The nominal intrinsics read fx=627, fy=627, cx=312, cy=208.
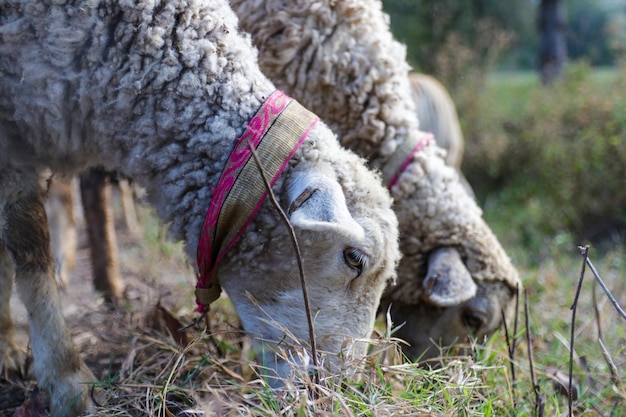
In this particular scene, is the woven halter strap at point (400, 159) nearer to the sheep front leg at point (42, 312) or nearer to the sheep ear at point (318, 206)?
the sheep ear at point (318, 206)

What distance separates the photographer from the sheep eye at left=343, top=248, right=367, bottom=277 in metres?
2.37

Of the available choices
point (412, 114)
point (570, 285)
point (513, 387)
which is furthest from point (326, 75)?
point (570, 285)

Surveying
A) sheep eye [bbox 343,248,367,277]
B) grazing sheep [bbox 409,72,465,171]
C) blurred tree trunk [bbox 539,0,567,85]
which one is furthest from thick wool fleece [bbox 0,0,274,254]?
blurred tree trunk [bbox 539,0,567,85]

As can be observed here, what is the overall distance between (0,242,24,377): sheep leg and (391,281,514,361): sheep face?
1.89m

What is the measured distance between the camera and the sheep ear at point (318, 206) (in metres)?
2.03

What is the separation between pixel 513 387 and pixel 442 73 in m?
6.39

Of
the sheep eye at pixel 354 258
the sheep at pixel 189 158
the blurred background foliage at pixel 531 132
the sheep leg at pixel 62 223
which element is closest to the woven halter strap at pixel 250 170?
the sheep at pixel 189 158

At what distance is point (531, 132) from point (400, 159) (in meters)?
4.88

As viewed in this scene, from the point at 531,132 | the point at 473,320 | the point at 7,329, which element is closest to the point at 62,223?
the point at 7,329

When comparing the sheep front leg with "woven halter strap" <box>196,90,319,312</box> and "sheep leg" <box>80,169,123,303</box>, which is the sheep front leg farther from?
"sheep leg" <box>80,169,123,303</box>

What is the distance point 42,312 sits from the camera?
8.24ft

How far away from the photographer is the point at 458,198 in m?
3.46

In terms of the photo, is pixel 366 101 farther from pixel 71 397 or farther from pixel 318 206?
pixel 71 397

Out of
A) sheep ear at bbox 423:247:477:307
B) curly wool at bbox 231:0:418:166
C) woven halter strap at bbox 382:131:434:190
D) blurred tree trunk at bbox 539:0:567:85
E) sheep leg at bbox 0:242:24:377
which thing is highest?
curly wool at bbox 231:0:418:166
